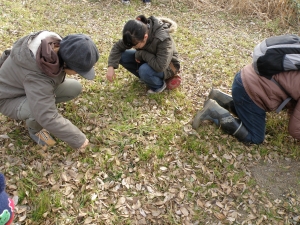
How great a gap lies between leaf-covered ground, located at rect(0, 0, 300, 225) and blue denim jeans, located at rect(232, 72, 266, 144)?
171mm

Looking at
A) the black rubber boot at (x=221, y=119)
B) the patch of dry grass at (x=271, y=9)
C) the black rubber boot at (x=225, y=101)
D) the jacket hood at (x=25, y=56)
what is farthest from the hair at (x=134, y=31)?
the patch of dry grass at (x=271, y=9)

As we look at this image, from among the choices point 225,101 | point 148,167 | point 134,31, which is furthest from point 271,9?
point 148,167

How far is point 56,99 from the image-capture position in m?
3.58

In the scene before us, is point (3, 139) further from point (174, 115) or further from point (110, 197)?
point (174, 115)

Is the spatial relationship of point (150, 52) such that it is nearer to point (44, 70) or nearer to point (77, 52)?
point (77, 52)

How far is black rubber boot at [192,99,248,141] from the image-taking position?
3.68 metres

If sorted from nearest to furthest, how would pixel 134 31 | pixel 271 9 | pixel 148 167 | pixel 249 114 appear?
1. pixel 148 167
2. pixel 134 31
3. pixel 249 114
4. pixel 271 9

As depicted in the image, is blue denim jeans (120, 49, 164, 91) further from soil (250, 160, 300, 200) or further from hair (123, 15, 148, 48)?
soil (250, 160, 300, 200)

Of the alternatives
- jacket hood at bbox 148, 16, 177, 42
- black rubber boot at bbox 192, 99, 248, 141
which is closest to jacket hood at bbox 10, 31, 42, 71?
jacket hood at bbox 148, 16, 177, 42

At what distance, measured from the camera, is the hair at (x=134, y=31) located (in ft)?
11.5

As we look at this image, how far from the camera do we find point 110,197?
118 inches

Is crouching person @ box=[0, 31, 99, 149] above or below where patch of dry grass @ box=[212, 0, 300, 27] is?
above

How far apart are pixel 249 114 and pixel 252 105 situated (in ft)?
0.48

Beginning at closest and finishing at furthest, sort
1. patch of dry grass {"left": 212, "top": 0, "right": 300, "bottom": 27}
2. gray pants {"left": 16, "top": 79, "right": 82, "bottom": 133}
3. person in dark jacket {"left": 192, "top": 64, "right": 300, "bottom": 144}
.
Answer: gray pants {"left": 16, "top": 79, "right": 82, "bottom": 133} < person in dark jacket {"left": 192, "top": 64, "right": 300, "bottom": 144} < patch of dry grass {"left": 212, "top": 0, "right": 300, "bottom": 27}
